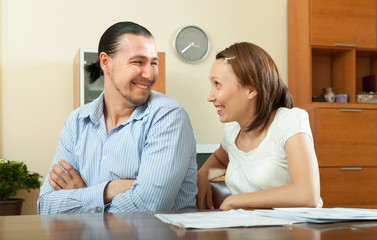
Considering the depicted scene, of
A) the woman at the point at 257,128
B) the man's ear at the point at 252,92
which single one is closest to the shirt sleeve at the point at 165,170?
the woman at the point at 257,128

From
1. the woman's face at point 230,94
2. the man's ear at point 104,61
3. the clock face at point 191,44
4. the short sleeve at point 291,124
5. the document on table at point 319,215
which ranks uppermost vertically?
the clock face at point 191,44

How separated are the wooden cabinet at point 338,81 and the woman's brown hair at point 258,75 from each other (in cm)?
238

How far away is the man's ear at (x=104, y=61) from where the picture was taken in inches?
75.5

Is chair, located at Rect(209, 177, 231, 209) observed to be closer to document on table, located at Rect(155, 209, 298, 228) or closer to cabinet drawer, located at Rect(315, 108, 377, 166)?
document on table, located at Rect(155, 209, 298, 228)

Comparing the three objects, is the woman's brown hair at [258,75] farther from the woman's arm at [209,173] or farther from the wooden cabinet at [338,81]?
the wooden cabinet at [338,81]

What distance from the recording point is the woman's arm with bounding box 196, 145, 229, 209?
1.73m

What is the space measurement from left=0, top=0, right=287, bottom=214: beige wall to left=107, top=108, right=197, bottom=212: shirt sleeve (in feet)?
8.49

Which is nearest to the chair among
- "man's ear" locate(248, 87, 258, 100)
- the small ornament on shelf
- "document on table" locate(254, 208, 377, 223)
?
"man's ear" locate(248, 87, 258, 100)

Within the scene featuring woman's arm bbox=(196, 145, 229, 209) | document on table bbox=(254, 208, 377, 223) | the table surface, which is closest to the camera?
the table surface

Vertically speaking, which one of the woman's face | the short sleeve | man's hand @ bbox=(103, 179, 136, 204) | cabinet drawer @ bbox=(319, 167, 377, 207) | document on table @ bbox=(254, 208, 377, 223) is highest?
the woman's face

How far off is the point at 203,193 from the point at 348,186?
2.68 m

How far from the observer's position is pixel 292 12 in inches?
180

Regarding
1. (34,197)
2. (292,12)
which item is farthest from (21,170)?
(292,12)

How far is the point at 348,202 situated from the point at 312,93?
121 cm
